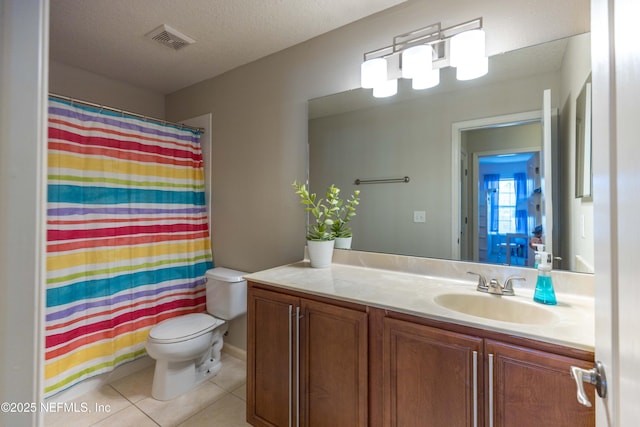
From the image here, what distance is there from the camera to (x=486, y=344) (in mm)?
974

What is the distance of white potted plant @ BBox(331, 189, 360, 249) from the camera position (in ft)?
6.28

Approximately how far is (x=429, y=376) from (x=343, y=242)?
98cm

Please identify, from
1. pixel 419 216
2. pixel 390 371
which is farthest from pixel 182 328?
pixel 419 216

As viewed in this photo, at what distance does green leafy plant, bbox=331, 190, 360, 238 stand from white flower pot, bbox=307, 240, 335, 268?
117 millimetres

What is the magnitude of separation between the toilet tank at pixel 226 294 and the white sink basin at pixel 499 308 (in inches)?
58.4

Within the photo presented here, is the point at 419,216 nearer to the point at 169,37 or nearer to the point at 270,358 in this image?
the point at 270,358

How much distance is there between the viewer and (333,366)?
1300 mm

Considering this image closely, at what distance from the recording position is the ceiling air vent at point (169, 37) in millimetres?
1878

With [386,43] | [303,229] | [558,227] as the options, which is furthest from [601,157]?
[303,229]

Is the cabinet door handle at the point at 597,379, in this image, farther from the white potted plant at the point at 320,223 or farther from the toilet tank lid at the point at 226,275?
the toilet tank lid at the point at 226,275

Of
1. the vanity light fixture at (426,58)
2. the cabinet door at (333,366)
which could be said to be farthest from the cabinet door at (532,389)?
the vanity light fixture at (426,58)

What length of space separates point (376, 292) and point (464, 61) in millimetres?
1217

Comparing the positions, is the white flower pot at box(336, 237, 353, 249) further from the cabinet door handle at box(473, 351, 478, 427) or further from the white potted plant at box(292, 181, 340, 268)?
the cabinet door handle at box(473, 351, 478, 427)

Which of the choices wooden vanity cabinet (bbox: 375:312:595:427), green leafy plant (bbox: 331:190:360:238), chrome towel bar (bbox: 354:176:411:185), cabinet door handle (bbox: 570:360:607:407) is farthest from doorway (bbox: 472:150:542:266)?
cabinet door handle (bbox: 570:360:607:407)
